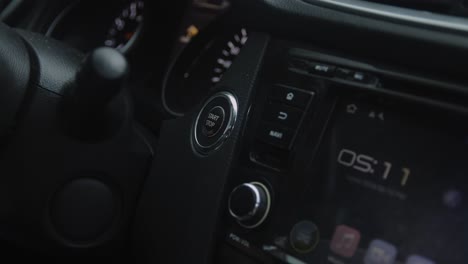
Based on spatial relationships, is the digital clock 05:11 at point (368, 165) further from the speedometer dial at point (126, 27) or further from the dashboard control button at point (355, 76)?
the speedometer dial at point (126, 27)

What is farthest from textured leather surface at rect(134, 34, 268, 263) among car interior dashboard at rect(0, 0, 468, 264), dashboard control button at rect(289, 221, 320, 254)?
dashboard control button at rect(289, 221, 320, 254)

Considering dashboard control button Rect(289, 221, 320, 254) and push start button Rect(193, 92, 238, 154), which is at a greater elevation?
push start button Rect(193, 92, 238, 154)

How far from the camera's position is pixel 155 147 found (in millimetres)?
1165

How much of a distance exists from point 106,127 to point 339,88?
0.37 meters

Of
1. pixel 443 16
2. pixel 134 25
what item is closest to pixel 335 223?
pixel 443 16

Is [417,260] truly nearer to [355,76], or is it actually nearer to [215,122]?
[355,76]

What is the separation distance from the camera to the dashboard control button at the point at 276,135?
89 centimetres

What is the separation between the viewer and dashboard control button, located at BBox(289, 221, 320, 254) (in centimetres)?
85

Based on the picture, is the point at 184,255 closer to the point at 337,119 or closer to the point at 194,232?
the point at 194,232

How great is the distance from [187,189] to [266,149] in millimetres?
154

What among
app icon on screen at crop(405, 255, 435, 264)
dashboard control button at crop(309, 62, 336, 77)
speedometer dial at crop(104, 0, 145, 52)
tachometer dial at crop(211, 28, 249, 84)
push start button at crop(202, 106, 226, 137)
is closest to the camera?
app icon on screen at crop(405, 255, 435, 264)

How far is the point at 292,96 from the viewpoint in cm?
90

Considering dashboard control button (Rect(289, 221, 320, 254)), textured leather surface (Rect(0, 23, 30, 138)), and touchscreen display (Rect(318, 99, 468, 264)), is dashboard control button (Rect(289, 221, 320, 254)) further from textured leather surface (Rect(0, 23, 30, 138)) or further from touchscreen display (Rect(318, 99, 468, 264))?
textured leather surface (Rect(0, 23, 30, 138))

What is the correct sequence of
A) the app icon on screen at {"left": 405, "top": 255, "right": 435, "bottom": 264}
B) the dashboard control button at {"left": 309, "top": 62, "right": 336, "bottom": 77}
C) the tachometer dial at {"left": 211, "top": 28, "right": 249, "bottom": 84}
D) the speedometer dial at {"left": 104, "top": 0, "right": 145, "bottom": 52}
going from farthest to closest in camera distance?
the speedometer dial at {"left": 104, "top": 0, "right": 145, "bottom": 52}, the tachometer dial at {"left": 211, "top": 28, "right": 249, "bottom": 84}, the dashboard control button at {"left": 309, "top": 62, "right": 336, "bottom": 77}, the app icon on screen at {"left": 405, "top": 255, "right": 435, "bottom": 264}
